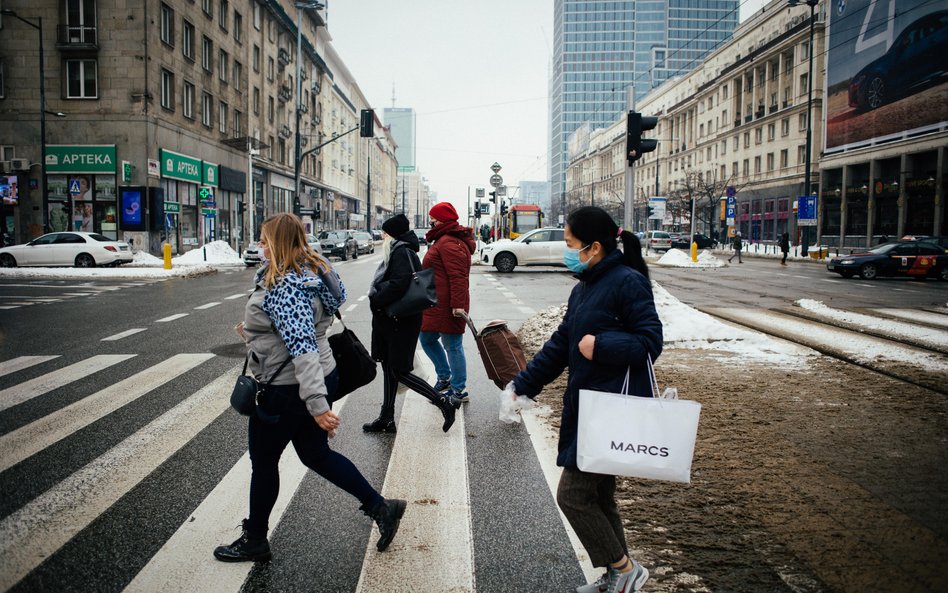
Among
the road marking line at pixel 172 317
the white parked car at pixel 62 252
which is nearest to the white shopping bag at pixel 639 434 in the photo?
the road marking line at pixel 172 317

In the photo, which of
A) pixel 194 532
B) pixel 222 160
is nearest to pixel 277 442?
pixel 194 532

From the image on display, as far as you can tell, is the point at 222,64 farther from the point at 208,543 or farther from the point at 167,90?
the point at 208,543

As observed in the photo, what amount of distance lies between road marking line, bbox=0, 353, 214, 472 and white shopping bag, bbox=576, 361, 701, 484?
401cm

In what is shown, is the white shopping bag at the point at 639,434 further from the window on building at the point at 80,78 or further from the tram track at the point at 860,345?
the window on building at the point at 80,78

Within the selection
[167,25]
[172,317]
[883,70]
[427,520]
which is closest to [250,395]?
[427,520]

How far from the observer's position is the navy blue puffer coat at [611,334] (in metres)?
2.79

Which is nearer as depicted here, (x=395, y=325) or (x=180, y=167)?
(x=395, y=325)

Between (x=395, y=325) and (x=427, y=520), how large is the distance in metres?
1.91

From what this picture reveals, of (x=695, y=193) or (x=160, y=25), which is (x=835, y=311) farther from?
(x=695, y=193)

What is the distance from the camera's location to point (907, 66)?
132ft

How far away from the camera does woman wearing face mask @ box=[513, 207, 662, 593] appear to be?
2826 mm

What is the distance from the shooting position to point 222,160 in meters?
40.1

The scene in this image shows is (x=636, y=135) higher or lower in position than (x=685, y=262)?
higher

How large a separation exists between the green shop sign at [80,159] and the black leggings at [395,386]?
2936cm
